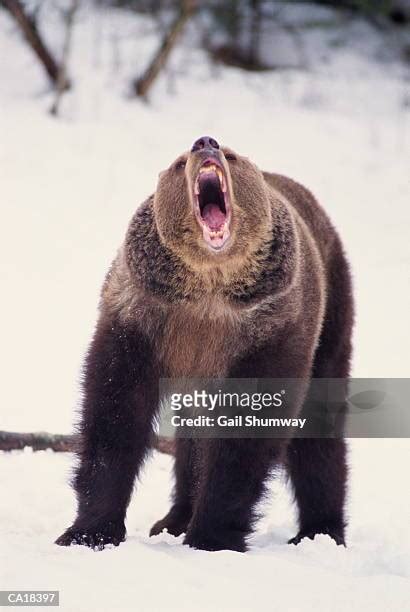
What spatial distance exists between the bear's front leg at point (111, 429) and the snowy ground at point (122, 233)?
262mm

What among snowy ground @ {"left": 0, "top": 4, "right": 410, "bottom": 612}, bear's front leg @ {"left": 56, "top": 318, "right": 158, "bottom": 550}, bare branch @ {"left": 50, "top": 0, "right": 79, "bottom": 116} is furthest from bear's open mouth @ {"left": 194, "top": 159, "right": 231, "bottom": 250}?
bare branch @ {"left": 50, "top": 0, "right": 79, "bottom": 116}

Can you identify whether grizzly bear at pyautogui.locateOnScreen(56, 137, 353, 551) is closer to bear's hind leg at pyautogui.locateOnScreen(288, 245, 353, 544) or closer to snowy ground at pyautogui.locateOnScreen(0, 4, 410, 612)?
snowy ground at pyautogui.locateOnScreen(0, 4, 410, 612)

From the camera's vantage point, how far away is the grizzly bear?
18.1ft

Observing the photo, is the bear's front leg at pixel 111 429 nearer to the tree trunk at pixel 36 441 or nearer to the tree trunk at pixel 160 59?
the tree trunk at pixel 36 441

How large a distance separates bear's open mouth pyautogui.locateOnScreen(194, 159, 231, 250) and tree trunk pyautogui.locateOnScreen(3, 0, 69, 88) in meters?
9.03

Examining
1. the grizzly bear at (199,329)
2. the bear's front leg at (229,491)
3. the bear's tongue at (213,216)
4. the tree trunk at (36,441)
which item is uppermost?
Result: the bear's tongue at (213,216)

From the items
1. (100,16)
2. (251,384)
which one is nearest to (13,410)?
(251,384)

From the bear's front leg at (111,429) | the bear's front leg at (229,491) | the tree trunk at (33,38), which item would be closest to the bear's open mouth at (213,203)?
the bear's front leg at (111,429)

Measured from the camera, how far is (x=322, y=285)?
6441mm

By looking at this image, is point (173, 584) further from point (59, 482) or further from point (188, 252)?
point (59, 482)

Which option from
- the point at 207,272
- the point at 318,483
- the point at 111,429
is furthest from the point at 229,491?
the point at 318,483

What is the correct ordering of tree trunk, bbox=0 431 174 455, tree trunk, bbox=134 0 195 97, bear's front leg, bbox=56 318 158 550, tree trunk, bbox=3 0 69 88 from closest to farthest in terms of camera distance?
bear's front leg, bbox=56 318 158 550, tree trunk, bbox=0 431 174 455, tree trunk, bbox=3 0 69 88, tree trunk, bbox=134 0 195 97

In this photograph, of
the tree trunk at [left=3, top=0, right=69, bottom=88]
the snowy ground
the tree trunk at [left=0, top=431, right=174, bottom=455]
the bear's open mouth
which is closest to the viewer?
the snowy ground

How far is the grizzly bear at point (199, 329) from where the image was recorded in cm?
551
